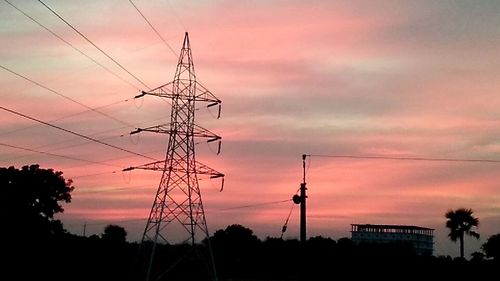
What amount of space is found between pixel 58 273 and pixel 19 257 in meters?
3.91

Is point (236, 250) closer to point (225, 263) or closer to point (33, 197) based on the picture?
point (225, 263)

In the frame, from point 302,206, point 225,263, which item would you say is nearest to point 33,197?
point 225,263

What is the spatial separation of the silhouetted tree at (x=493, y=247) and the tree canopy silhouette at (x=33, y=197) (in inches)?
1896

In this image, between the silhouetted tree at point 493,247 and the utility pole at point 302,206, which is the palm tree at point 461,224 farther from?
the utility pole at point 302,206

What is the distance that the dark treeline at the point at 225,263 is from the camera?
68.1 m

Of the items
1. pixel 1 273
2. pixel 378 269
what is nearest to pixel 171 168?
pixel 1 273

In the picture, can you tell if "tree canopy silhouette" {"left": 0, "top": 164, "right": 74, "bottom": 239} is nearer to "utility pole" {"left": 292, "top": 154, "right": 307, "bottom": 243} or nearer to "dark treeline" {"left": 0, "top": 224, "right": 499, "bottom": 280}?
"dark treeline" {"left": 0, "top": 224, "right": 499, "bottom": 280}

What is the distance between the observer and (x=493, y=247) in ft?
301

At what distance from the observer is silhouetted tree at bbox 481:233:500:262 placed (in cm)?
9081

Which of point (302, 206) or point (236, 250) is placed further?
point (236, 250)

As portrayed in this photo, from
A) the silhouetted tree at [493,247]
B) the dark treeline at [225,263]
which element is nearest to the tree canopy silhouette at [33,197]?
the dark treeline at [225,263]

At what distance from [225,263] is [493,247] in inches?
1218

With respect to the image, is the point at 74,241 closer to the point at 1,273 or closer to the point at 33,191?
the point at 33,191

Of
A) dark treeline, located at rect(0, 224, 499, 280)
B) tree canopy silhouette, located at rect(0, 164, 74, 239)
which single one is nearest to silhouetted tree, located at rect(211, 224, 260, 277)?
dark treeline, located at rect(0, 224, 499, 280)
